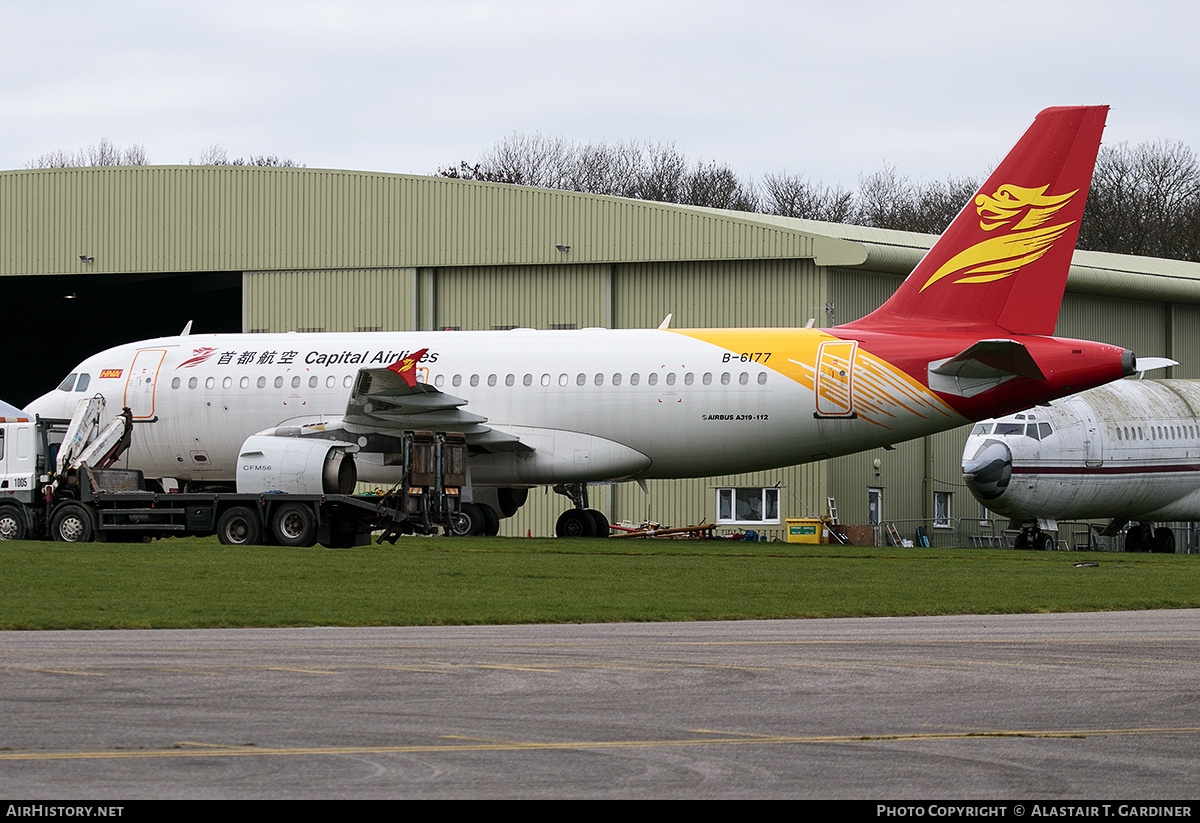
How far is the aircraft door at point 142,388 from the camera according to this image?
117 ft

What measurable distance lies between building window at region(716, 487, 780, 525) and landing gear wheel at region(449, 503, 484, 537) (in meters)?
11.1

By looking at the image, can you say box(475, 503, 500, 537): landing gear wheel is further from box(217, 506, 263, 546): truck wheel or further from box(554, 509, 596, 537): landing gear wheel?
box(217, 506, 263, 546): truck wheel

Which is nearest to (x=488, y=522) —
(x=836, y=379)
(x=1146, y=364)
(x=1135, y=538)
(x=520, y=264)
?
(x=836, y=379)

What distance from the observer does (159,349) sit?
36469mm

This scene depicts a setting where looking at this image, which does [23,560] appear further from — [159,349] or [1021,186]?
[1021,186]

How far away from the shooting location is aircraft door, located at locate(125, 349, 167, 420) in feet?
117

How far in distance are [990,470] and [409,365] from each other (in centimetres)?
1419

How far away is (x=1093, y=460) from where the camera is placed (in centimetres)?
3897

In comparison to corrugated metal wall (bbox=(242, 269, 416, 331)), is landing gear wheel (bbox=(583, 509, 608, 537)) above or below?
below

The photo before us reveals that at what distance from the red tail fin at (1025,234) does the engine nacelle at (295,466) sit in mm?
11924

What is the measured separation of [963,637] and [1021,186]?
18790mm

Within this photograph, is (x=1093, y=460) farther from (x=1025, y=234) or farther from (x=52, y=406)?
(x=52, y=406)

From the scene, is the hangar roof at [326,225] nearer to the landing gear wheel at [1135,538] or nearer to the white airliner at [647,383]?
the landing gear wheel at [1135,538]

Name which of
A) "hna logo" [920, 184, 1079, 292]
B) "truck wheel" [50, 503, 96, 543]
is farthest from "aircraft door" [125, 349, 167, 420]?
"hna logo" [920, 184, 1079, 292]
